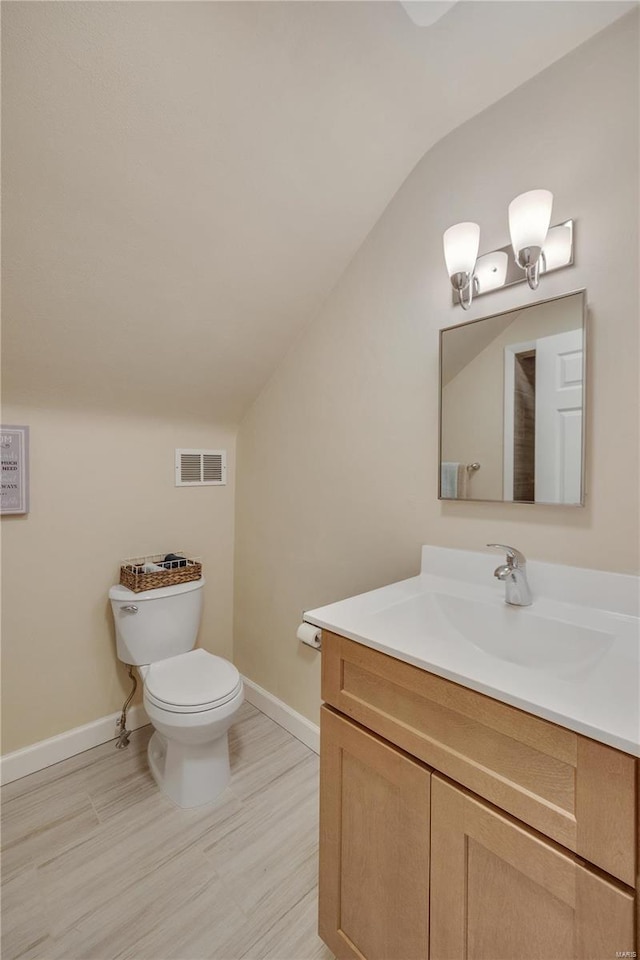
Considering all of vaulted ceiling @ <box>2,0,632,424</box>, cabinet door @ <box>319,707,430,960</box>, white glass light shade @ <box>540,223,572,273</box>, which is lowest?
cabinet door @ <box>319,707,430,960</box>

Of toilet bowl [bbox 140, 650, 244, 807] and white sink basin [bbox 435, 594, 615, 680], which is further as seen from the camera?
toilet bowl [bbox 140, 650, 244, 807]

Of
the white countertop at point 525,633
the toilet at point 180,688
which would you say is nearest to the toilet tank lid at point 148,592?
the toilet at point 180,688

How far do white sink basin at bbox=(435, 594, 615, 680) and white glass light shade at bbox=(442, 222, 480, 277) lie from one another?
997 mm

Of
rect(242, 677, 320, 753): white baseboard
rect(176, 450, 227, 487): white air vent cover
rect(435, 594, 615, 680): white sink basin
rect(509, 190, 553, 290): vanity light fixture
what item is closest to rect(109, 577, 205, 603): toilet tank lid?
rect(176, 450, 227, 487): white air vent cover

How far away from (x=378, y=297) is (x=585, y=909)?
1687 mm

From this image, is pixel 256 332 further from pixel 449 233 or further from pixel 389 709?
pixel 389 709

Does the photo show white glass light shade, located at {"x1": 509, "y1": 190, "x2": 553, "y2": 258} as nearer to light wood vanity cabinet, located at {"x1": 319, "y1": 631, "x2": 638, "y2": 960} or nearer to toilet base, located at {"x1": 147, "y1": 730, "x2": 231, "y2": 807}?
light wood vanity cabinet, located at {"x1": 319, "y1": 631, "x2": 638, "y2": 960}

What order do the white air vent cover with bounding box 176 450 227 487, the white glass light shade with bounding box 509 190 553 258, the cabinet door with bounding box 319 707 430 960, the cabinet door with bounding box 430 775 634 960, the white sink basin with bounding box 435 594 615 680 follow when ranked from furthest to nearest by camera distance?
the white air vent cover with bounding box 176 450 227 487 → the white glass light shade with bounding box 509 190 553 258 → the white sink basin with bounding box 435 594 615 680 → the cabinet door with bounding box 319 707 430 960 → the cabinet door with bounding box 430 775 634 960

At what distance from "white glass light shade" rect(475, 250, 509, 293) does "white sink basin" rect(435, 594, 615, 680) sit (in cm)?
95

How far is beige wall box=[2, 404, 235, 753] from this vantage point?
5.74 ft

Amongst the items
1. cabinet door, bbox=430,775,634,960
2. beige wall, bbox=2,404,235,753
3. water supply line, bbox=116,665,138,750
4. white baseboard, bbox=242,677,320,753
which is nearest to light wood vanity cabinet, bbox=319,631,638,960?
cabinet door, bbox=430,775,634,960

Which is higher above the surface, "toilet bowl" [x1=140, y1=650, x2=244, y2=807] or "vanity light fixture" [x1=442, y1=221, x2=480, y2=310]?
"vanity light fixture" [x1=442, y1=221, x2=480, y2=310]

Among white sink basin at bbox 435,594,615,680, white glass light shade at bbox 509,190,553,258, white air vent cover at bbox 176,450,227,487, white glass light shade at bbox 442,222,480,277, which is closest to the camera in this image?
white sink basin at bbox 435,594,615,680

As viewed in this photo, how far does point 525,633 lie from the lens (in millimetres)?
1128
